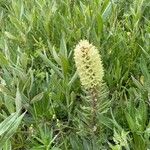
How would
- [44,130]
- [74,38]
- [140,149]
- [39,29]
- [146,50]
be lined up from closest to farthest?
[140,149] → [44,130] → [146,50] → [74,38] → [39,29]

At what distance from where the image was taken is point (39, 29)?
229 centimetres

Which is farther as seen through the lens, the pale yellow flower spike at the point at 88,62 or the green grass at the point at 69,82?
the green grass at the point at 69,82

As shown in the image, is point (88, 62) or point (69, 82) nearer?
point (88, 62)

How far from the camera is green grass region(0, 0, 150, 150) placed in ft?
5.19

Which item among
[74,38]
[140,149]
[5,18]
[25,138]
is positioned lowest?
[140,149]

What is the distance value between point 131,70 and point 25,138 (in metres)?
0.61

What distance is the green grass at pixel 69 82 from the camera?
1583mm

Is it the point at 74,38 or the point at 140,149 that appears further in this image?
the point at 74,38

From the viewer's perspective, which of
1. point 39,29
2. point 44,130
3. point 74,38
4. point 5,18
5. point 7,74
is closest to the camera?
point 44,130

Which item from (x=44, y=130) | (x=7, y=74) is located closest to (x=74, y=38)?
(x=7, y=74)

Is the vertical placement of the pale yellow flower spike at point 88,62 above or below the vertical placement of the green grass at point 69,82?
above

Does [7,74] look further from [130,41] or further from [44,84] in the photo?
[130,41]

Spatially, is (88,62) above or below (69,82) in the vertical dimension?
above

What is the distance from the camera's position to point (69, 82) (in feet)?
5.80
